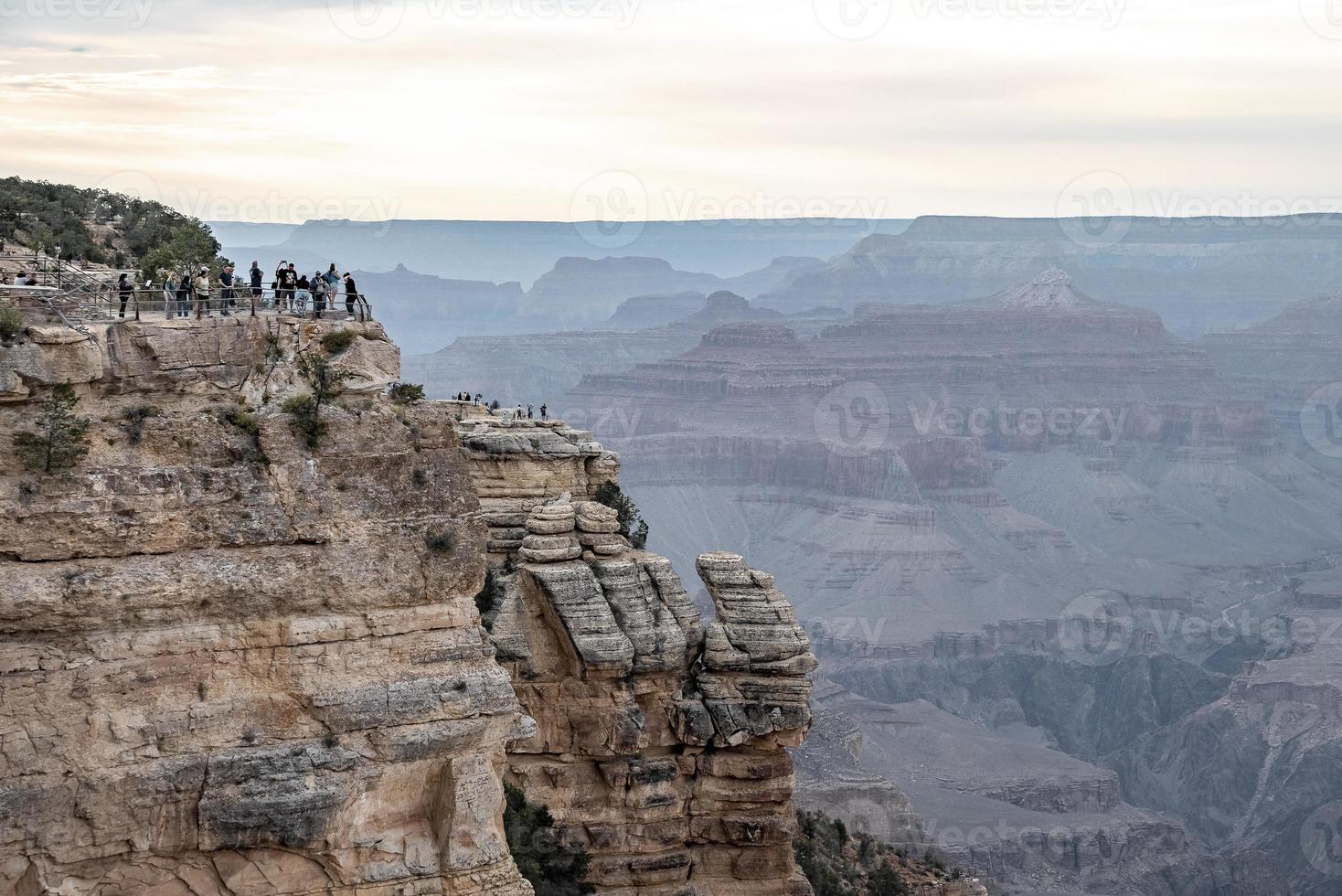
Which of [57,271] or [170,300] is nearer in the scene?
[170,300]

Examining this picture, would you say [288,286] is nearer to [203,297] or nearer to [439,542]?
[203,297]

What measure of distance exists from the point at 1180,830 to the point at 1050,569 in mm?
76631

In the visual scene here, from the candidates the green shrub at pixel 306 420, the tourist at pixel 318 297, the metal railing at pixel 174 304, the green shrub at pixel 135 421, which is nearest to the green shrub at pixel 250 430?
the green shrub at pixel 306 420

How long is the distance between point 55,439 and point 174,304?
328 centimetres

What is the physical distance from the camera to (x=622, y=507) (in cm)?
4228

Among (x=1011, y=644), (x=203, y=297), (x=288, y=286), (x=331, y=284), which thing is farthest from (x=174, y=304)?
(x=1011, y=644)

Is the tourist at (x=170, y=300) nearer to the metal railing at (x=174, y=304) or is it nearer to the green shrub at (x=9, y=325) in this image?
the metal railing at (x=174, y=304)

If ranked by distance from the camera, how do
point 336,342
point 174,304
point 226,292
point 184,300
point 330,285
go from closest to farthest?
point 174,304, point 184,300, point 336,342, point 226,292, point 330,285

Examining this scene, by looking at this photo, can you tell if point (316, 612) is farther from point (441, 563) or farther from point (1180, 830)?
point (1180, 830)

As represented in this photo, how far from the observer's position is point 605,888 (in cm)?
3538

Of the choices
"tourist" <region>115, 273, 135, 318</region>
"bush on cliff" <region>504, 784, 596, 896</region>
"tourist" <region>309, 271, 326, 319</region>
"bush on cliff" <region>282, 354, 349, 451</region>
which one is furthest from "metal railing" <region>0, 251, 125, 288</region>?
"bush on cliff" <region>504, 784, 596, 896</region>

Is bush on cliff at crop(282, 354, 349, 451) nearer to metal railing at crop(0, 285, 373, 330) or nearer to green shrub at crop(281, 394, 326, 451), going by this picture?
green shrub at crop(281, 394, 326, 451)

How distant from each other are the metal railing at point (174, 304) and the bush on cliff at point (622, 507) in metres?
14.9

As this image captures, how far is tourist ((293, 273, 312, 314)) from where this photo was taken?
23750mm
